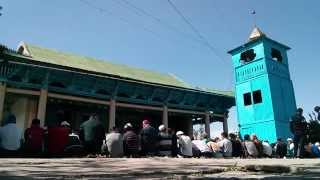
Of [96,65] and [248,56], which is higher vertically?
[248,56]

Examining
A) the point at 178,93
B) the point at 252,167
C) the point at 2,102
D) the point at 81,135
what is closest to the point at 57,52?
the point at 2,102

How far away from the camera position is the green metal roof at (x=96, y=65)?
16.2m

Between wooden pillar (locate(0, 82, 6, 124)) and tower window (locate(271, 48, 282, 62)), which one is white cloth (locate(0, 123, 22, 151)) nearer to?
wooden pillar (locate(0, 82, 6, 124))

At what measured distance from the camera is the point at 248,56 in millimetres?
22953

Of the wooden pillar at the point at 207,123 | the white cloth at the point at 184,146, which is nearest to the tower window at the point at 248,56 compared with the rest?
the wooden pillar at the point at 207,123

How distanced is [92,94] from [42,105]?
274 centimetres

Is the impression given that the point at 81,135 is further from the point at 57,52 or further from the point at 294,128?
the point at 57,52

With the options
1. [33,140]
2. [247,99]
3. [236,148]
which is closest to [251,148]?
[236,148]

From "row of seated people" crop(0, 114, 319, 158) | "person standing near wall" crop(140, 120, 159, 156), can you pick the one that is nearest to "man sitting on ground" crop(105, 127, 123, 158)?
"row of seated people" crop(0, 114, 319, 158)

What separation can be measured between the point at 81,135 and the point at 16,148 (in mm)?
1866

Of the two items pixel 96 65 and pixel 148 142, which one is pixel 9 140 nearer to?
pixel 148 142

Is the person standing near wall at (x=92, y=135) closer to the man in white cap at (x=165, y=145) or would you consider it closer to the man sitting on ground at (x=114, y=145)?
the man sitting on ground at (x=114, y=145)

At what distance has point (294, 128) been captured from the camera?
32.8 feet

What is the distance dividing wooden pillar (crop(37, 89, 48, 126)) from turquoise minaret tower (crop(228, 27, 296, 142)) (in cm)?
1231
